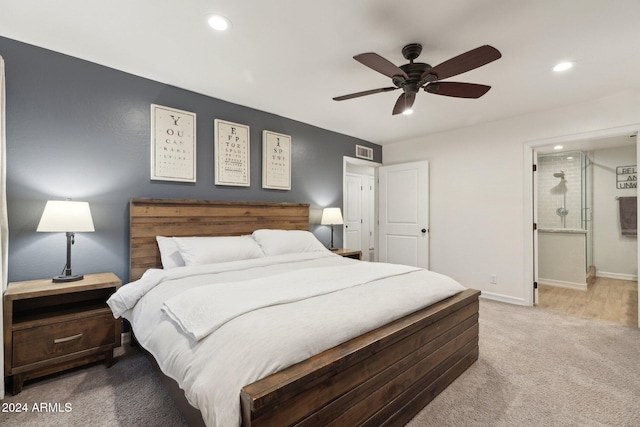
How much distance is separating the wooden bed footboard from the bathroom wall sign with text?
199 inches

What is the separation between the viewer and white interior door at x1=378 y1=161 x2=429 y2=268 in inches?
188

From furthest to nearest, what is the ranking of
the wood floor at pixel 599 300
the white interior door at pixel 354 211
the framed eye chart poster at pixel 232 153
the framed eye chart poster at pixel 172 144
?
the white interior door at pixel 354 211 < the wood floor at pixel 599 300 < the framed eye chart poster at pixel 232 153 < the framed eye chart poster at pixel 172 144

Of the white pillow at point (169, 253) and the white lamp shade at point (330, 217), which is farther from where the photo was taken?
the white lamp shade at point (330, 217)

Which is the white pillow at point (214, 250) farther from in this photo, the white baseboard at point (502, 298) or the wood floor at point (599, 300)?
the wood floor at point (599, 300)

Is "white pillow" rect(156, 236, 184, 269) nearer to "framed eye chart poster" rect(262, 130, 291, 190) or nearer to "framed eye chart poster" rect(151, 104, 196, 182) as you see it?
"framed eye chart poster" rect(151, 104, 196, 182)

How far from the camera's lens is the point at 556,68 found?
2.62 m

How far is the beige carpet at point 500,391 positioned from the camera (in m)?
1.71

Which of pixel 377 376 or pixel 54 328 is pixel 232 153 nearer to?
pixel 54 328

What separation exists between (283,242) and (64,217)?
6.01 ft

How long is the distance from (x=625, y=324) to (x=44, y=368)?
5191mm

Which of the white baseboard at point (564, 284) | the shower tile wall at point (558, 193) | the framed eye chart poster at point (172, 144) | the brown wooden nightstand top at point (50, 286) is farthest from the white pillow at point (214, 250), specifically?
the shower tile wall at point (558, 193)

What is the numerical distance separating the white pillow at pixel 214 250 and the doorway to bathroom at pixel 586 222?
13.7ft

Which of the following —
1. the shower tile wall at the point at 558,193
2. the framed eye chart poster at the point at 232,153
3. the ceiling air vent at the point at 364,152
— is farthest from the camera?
the shower tile wall at the point at 558,193

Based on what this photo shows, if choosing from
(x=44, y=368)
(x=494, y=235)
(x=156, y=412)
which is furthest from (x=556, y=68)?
(x=44, y=368)
